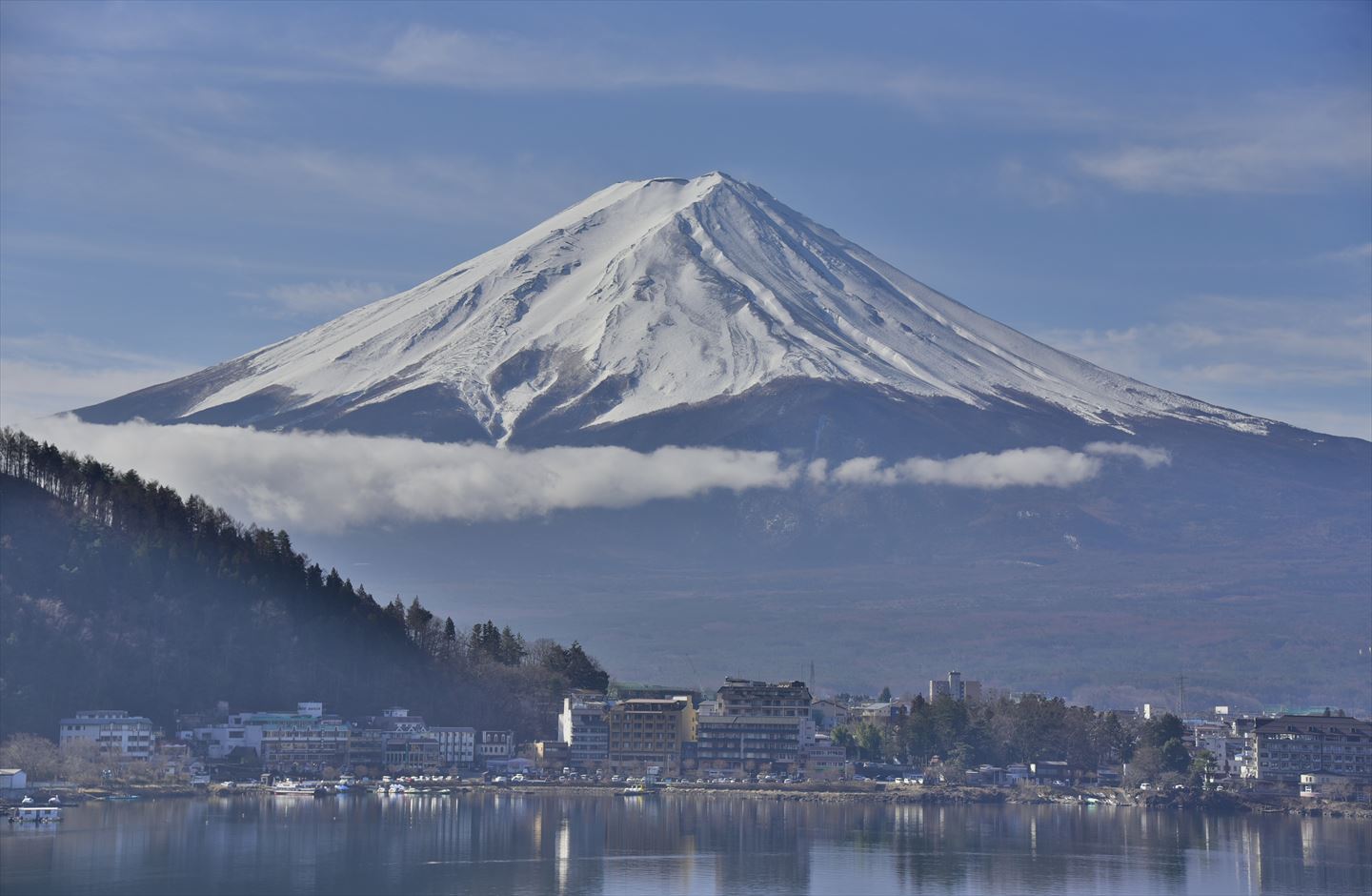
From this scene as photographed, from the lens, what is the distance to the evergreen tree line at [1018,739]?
95.0m

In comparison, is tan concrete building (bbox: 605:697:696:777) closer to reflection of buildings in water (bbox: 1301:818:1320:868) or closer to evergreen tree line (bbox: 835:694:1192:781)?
evergreen tree line (bbox: 835:694:1192:781)

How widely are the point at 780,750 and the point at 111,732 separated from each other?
3030 centimetres

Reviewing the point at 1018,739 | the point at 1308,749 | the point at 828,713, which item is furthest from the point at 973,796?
the point at 828,713

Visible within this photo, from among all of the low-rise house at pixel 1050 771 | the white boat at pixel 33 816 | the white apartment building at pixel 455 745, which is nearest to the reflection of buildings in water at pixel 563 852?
the white boat at pixel 33 816

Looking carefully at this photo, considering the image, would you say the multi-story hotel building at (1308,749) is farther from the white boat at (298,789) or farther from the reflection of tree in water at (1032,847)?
the white boat at (298,789)

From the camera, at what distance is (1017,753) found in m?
A: 97.9

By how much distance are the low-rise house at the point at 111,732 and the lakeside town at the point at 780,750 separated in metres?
1.42

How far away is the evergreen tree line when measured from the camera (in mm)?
95000

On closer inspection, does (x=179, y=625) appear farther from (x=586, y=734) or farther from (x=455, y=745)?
(x=586, y=734)

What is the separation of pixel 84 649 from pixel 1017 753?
1626 inches

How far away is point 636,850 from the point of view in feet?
201

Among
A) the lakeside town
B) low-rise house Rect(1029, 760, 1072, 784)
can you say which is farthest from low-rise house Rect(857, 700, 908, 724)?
low-rise house Rect(1029, 760, 1072, 784)

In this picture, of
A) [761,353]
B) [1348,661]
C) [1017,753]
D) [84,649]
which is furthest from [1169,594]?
[84,649]

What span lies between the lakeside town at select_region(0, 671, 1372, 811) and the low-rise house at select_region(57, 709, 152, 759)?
1417 millimetres
